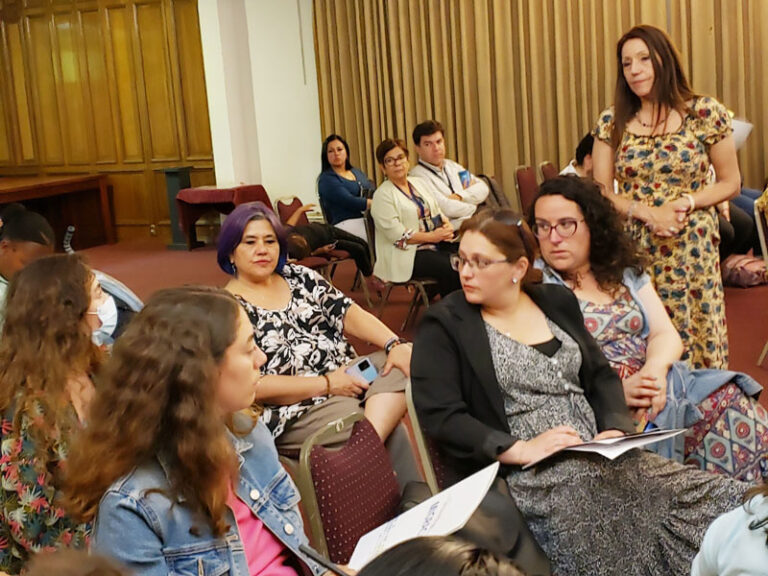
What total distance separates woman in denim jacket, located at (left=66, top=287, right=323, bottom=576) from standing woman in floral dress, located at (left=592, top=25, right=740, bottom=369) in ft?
7.40

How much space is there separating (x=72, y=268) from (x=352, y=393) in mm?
1068

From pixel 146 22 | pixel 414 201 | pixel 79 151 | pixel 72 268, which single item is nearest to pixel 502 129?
pixel 414 201

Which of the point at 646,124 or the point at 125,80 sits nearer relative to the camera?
the point at 646,124

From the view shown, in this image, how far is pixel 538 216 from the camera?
308 centimetres

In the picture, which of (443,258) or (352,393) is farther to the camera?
(443,258)

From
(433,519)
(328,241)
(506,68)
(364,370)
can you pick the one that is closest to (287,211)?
(328,241)

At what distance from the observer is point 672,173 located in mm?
3629

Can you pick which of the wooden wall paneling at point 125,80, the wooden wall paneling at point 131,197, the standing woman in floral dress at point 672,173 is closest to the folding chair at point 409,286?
the standing woman in floral dress at point 672,173

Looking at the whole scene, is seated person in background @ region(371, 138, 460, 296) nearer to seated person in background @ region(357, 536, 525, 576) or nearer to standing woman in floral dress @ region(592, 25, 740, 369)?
standing woman in floral dress @ region(592, 25, 740, 369)

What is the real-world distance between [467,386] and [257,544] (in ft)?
2.78

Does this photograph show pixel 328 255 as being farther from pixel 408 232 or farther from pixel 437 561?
pixel 437 561

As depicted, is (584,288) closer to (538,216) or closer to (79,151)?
(538,216)

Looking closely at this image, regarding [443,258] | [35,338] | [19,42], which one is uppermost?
[19,42]

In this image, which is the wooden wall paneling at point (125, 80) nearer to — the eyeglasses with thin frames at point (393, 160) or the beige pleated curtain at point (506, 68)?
the beige pleated curtain at point (506, 68)
